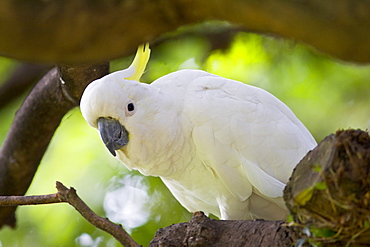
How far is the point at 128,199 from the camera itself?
4.77 metres

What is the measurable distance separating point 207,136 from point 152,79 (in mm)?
1623

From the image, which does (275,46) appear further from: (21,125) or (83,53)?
(83,53)

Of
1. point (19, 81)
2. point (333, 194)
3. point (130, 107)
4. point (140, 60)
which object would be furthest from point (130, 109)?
point (333, 194)

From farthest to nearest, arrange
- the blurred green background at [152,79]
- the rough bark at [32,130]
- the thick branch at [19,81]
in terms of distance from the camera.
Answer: the blurred green background at [152,79]
the thick branch at [19,81]
the rough bark at [32,130]

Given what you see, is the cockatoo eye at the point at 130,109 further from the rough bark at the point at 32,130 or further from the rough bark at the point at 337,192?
the rough bark at the point at 337,192

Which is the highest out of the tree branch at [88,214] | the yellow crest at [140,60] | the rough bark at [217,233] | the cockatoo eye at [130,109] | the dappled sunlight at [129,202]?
the yellow crest at [140,60]

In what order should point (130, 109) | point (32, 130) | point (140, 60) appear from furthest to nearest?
1. point (32, 130)
2. point (140, 60)
3. point (130, 109)

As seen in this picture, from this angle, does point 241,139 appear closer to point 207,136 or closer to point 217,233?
point 207,136

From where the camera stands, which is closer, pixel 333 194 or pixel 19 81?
pixel 333 194

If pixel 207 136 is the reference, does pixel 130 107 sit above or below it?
above

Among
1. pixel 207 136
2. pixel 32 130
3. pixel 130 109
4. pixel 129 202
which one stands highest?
pixel 130 109

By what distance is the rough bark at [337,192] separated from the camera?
1750 mm

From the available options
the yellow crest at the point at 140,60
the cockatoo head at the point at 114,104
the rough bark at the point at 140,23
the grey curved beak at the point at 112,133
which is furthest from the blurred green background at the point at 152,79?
the rough bark at the point at 140,23

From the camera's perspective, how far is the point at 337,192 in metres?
1.77
